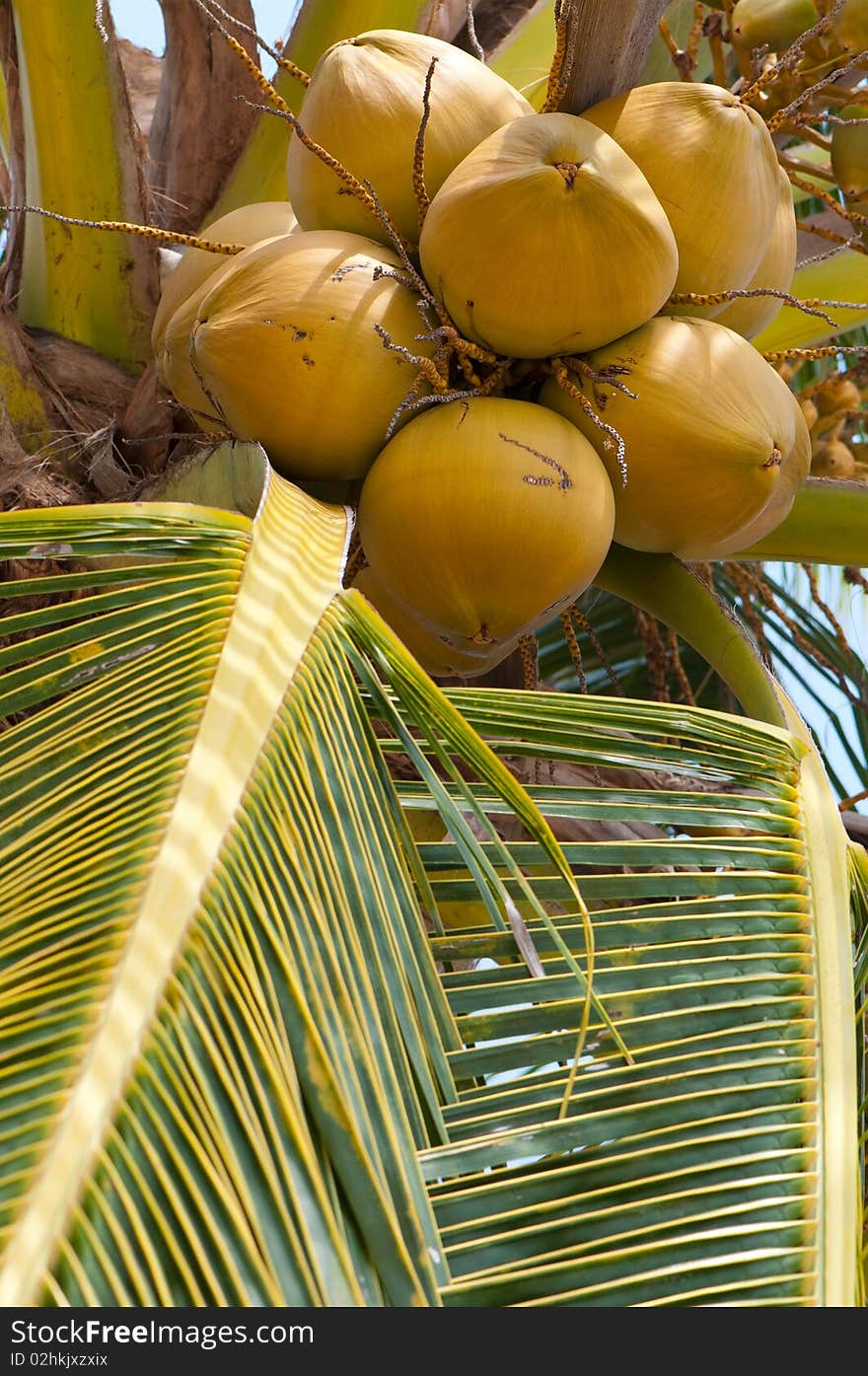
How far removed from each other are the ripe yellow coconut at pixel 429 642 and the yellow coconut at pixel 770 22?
901 mm

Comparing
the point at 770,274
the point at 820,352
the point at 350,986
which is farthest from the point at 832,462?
the point at 350,986

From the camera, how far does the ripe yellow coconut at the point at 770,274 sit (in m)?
1.39

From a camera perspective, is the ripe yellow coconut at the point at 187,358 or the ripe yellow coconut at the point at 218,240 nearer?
the ripe yellow coconut at the point at 187,358

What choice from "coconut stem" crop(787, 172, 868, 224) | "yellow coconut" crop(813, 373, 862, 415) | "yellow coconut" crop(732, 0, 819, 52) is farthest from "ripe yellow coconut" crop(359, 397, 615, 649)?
"yellow coconut" crop(813, 373, 862, 415)

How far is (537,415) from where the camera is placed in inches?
46.0

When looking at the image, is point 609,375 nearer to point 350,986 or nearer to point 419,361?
point 419,361

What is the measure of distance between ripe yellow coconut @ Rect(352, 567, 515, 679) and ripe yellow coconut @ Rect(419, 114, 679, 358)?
273 millimetres

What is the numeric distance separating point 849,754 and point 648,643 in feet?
5.37

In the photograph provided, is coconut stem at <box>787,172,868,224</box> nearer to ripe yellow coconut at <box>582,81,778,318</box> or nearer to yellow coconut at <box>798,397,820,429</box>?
ripe yellow coconut at <box>582,81,778,318</box>

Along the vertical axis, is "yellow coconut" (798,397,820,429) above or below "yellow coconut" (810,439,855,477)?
above

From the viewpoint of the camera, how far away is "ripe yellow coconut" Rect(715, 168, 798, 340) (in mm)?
1394

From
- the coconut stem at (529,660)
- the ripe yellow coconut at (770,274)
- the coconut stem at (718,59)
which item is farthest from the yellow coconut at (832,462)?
the coconut stem at (529,660)

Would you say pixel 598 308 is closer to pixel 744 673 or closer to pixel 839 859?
pixel 744 673

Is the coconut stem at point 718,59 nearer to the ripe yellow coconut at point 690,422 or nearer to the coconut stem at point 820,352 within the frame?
the coconut stem at point 820,352
